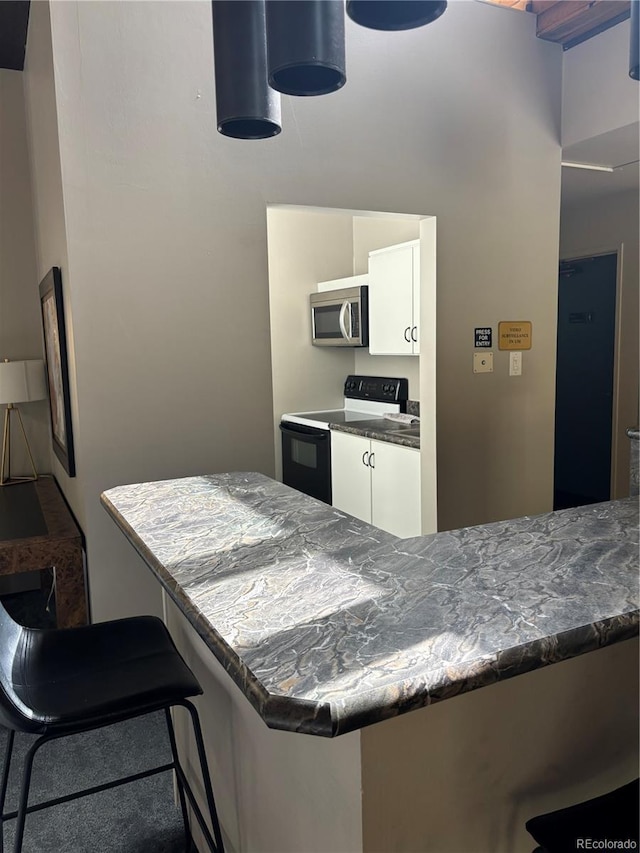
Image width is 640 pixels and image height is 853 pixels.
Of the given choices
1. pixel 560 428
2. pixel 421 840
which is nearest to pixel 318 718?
pixel 421 840

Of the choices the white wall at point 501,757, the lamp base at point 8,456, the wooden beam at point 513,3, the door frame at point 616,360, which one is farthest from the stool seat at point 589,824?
the door frame at point 616,360

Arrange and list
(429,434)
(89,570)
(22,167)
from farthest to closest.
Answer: (22,167) < (429,434) < (89,570)

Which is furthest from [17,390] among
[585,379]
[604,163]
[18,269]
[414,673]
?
[585,379]

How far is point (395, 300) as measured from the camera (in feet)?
12.9

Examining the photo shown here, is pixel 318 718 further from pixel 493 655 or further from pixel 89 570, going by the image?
pixel 89 570

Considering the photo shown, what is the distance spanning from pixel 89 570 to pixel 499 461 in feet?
7.07

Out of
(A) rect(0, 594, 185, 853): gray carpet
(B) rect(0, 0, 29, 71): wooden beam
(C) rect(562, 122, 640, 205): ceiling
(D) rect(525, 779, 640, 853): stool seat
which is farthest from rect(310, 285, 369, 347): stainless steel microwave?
(D) rect(525, 779, 640, 853): stool seat

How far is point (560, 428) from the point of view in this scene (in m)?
5.66

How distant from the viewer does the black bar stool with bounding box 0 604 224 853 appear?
1.35m

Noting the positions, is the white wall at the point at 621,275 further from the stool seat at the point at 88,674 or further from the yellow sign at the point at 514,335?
the stool seat at the point at 88,674

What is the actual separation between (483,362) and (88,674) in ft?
8.42

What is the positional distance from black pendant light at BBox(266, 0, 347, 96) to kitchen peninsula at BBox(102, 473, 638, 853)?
2.90 ft

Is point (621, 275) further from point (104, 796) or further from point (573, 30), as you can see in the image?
point (104, 796)

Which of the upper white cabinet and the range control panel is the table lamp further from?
the range control panel
